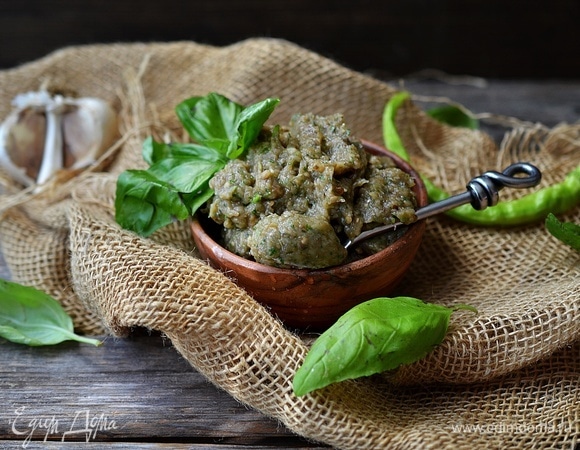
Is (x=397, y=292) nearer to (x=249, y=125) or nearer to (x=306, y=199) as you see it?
(x=306, y=199)

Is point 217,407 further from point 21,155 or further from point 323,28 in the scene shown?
point 323,28

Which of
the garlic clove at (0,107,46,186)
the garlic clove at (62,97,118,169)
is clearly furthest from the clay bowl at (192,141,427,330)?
the garlic clove at (0,107,46,186)

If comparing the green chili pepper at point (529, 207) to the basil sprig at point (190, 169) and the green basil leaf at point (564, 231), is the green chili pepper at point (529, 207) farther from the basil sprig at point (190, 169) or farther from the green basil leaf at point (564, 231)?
the basil sprig at point (190, 169)

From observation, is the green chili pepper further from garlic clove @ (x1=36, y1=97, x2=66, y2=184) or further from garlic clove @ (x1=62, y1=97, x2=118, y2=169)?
garlic clove @ (x1=36, y1=97, x2=66, y2=184)

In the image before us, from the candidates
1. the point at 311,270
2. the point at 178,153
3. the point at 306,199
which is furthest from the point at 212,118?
the point at 311,270

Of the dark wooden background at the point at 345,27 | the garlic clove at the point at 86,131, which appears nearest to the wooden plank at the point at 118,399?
the garlic clove at the point at 86,131
